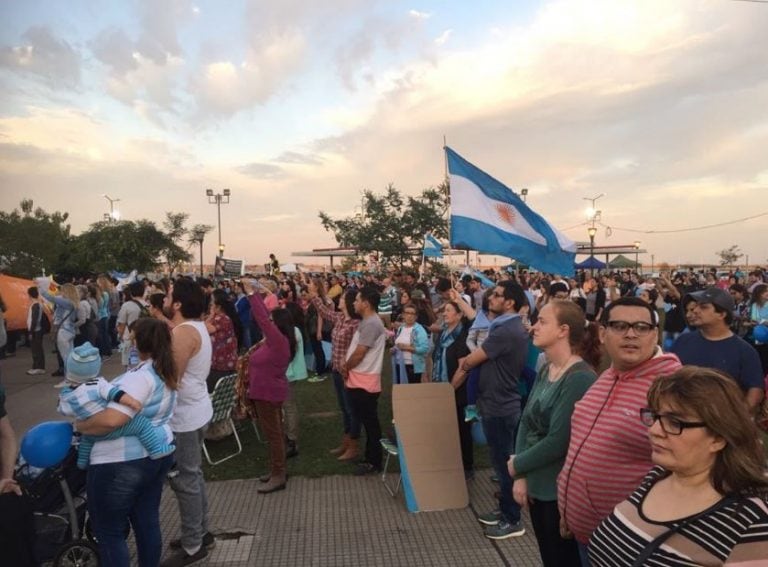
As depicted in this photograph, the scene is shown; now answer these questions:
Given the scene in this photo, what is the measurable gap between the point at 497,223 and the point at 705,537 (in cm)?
573

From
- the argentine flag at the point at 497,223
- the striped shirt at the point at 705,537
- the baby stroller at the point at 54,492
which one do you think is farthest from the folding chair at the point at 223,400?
the striped shirt at the point at 705,537

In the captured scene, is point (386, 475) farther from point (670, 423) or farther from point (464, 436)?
point (670, 423)

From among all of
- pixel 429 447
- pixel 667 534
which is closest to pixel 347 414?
pixel 429 447

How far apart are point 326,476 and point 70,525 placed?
8.00 feet

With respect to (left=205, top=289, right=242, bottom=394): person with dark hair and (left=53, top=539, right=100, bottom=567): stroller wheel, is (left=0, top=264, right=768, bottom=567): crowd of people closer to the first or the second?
(left=205, top=289, right=242, bottom=394): person with dark hair

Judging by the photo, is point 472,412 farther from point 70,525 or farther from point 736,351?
point 70,525

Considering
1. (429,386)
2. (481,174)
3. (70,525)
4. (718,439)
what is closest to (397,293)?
(481,174)

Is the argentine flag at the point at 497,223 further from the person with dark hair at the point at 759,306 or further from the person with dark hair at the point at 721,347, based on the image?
the person with dark hair at the point at 759,306

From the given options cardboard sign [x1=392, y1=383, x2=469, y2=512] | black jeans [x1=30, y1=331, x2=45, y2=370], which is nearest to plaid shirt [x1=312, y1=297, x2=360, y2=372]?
cardboard sign [x1=392, y1=383, x2=469, y2=512]

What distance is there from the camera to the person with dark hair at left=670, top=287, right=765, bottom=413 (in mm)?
3857

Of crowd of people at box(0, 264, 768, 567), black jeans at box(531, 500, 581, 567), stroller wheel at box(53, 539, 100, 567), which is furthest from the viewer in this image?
stroller wheel at box(53, 539, 100, 567)

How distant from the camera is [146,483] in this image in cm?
306

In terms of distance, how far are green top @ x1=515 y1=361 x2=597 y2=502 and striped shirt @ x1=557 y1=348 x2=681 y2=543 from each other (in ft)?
0.57

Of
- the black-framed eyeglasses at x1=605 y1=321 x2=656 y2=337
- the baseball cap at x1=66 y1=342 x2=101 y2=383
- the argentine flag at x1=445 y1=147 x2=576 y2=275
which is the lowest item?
the baseball cap at x1=66 y1=342 x2=101 y2=383
